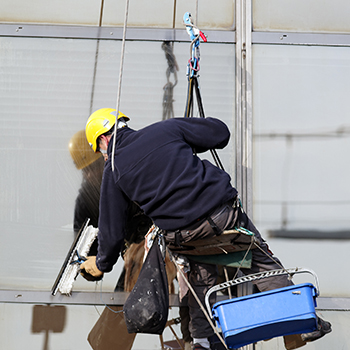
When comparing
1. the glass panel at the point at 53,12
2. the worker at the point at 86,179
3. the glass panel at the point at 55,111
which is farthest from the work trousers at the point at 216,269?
the glass panel at the point at 53,12

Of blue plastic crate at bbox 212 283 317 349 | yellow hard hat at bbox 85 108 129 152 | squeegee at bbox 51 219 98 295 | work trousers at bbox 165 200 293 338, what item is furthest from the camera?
squeegee at bbox 51 219 98 295

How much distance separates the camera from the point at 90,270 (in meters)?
2.93

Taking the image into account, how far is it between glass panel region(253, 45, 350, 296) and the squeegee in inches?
46.6

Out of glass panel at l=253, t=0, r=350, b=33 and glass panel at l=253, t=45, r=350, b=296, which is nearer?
glass panel at l=253, t=45, r=350, b=296

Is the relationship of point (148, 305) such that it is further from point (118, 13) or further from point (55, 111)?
point (118, 13)

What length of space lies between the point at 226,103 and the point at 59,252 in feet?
5.19

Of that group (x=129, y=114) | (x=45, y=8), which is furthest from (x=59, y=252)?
(x=45, y=8)

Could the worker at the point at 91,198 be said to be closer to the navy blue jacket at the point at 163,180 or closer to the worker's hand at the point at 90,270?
the worker's hand at the point at 90,270

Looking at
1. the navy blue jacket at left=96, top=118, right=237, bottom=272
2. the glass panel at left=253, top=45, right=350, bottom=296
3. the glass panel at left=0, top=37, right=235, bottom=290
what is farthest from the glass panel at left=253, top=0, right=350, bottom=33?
the navy blue jacket at left=96, top=118, right=237, bottom=272

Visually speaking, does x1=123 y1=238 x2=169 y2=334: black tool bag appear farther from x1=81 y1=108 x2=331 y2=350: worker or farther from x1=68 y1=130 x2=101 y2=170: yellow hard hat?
x1=68 y1=130 x2=101 y2=170: yellow hard hat

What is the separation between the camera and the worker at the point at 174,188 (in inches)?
96.7

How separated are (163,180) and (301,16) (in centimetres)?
186

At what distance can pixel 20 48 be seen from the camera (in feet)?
11.1

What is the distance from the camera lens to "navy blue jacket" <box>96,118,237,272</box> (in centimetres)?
245
